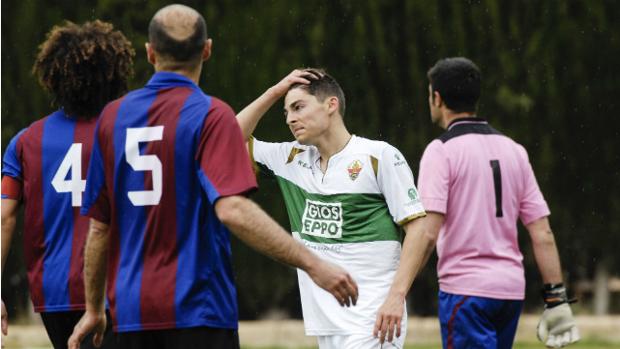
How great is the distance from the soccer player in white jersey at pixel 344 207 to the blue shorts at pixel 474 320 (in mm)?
188

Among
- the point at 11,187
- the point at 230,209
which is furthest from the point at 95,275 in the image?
the point at 11,187

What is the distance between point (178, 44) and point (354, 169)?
165 cm

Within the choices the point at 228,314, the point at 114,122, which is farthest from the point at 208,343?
the point at 114,122

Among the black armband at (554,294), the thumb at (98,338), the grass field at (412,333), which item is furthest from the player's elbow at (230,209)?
the grass field at (412,333)

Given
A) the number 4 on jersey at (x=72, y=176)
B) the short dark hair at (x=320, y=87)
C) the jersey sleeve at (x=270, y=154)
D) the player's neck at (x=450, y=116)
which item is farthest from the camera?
the jersey sleeve at (x=270, y=154)

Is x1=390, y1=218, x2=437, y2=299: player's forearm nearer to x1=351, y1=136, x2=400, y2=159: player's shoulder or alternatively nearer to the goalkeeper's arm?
x1=351, y1=136, x2=400, y2=159: player's shoulder

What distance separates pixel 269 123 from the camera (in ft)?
40.5

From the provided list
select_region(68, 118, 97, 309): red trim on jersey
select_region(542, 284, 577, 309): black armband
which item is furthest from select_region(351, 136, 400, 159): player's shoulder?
select_region(68, 118, 97, 309): red trim on jersey

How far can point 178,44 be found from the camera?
410 cm

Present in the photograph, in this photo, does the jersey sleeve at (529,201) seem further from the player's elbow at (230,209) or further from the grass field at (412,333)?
the grass field at (412,333)

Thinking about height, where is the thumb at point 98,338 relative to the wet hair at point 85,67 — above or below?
below

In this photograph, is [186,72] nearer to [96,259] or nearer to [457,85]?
[96,259]

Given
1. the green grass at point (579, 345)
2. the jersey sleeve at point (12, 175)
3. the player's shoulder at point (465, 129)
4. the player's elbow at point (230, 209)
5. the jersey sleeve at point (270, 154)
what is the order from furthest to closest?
1. the green grass at point (579, 345)
2. the jersey sleeve at point (270, 154)
3. the player's shoulder at point (465, 129)
4. the jersey sleeve at point (12, 175)
5. the player's elbow at point (230, 209)

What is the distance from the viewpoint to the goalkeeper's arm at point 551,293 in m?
5.51
